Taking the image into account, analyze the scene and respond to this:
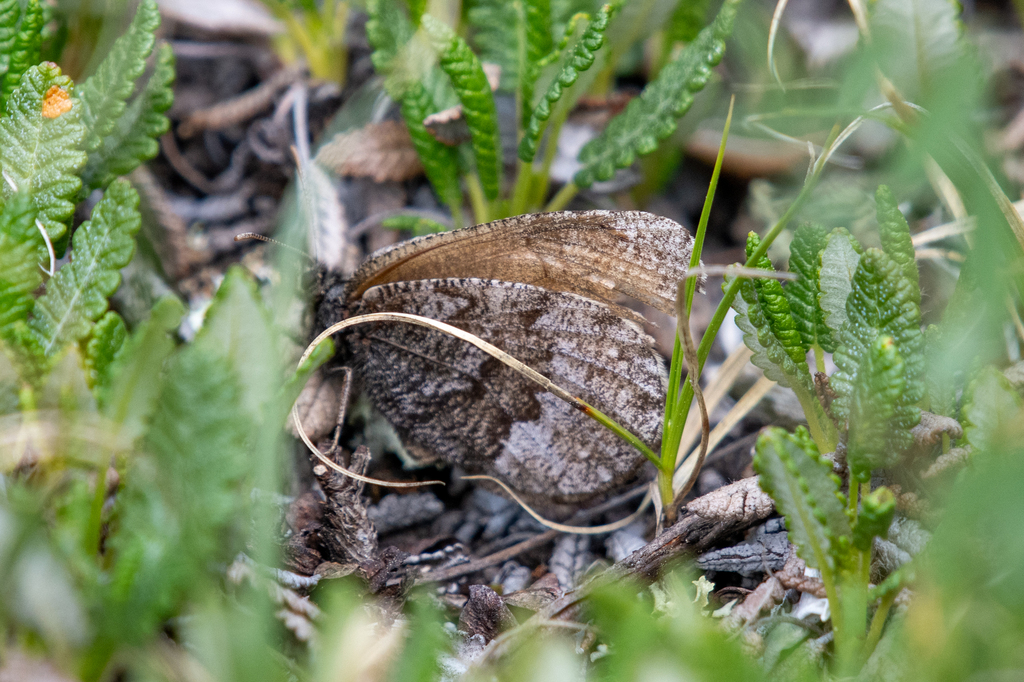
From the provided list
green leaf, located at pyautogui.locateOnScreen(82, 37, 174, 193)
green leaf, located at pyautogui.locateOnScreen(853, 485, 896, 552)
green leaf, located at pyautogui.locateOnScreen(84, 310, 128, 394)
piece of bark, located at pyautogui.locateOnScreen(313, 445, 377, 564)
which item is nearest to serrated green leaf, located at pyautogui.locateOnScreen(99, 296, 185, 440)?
green leaf, located at pyautogui.locateOnScreen(84, 310, 128, 394)

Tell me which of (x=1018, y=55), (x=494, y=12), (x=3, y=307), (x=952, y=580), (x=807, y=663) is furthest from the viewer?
(x=1018, y=55)

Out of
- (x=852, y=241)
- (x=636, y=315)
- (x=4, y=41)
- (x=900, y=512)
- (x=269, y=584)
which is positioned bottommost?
(x=269, y=584)

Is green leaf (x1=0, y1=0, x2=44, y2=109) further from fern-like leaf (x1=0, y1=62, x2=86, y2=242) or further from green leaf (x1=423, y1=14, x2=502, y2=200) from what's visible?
green leaf (x1=423, y1=14, x2=502, y2=200)

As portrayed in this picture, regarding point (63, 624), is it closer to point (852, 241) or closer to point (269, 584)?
point (269, 584)

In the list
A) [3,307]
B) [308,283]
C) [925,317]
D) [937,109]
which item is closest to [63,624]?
[3,307]

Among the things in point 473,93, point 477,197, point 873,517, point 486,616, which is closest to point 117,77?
point 473,93

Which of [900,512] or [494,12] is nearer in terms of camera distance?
[900,512]
